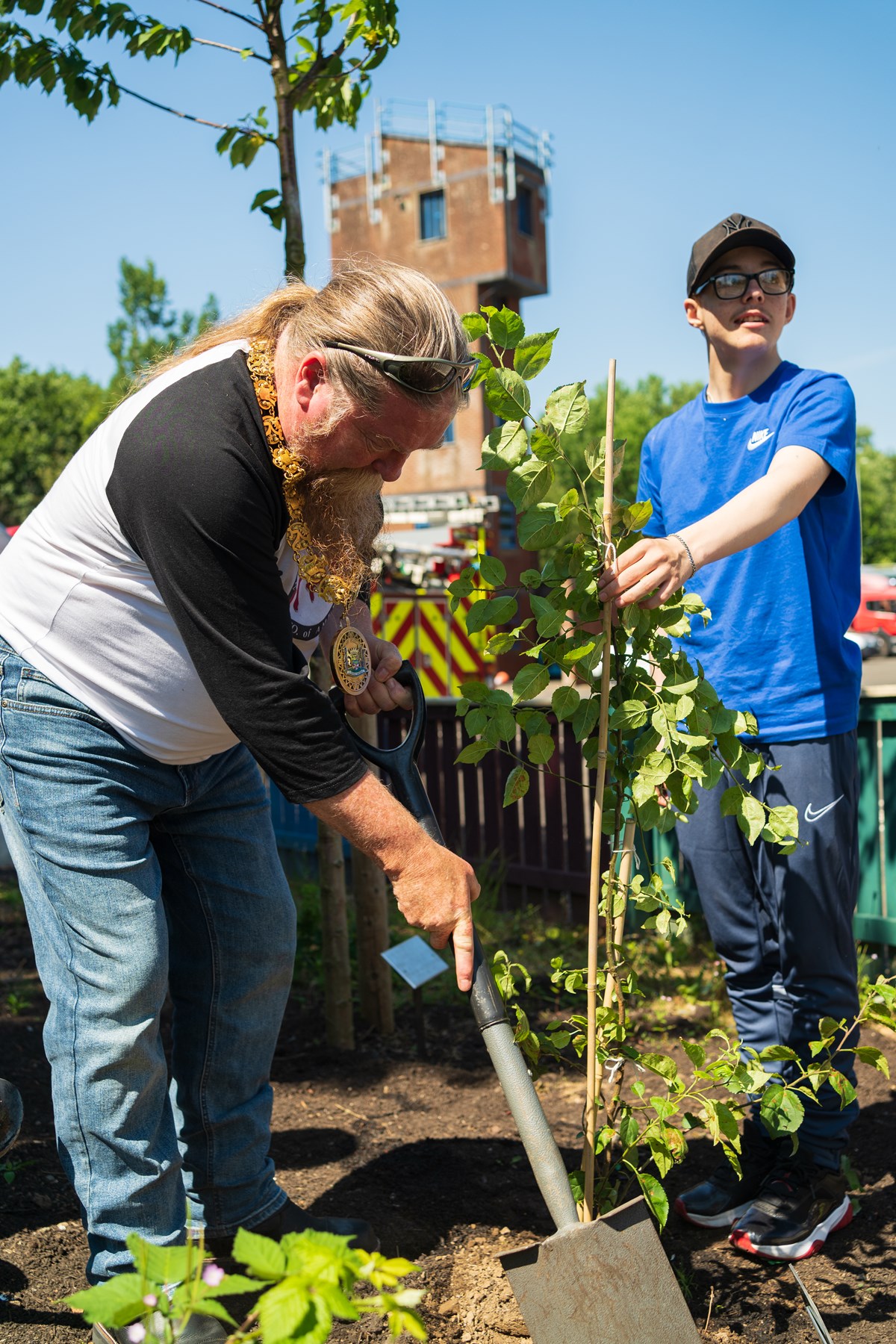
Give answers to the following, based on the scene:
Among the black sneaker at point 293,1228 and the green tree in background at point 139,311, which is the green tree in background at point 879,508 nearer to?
the green tree in background at point 139,311

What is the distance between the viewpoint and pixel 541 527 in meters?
1.84

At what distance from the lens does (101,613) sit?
182 cm

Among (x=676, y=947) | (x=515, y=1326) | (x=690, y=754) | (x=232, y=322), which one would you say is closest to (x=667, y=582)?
(x=690, y=754)

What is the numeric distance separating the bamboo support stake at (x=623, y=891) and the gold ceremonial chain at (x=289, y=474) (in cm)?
69

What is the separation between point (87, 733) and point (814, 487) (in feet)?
4.68

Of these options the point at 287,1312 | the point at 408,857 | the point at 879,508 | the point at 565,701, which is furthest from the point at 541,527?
the point at 879,508

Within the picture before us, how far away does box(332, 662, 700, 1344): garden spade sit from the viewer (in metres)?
1.69

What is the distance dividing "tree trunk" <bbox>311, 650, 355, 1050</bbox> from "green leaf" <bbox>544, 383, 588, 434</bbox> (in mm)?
1685

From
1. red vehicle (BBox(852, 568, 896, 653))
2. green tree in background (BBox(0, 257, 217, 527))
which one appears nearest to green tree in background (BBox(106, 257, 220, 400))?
green tree in background (BBox(0, 257, 217, 527))

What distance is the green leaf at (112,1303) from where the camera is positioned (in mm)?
1014

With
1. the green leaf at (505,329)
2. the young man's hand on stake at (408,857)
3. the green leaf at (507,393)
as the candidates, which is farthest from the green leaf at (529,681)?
the green leaf at (505,329)

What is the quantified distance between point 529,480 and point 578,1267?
1244 millimetres

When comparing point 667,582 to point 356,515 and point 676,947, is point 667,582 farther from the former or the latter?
point 676,947

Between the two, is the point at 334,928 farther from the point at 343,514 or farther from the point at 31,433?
the point at 31,433
